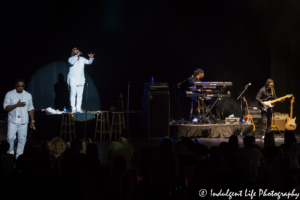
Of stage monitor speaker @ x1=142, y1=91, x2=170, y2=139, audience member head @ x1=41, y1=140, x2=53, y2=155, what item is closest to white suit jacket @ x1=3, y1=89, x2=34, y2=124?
audience member head @ x1=41, y1=140, x2=53, y2=155

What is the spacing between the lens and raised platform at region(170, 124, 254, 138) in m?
8.33

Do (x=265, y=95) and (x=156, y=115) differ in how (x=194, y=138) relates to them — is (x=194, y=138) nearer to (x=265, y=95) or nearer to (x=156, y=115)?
(x=156, y=115)

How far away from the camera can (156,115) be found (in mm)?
7949

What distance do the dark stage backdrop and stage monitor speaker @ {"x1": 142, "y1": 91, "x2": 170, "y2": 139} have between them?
235 centimetres

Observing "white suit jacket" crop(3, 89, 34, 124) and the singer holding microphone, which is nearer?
"white suit jacket" crop(3, 89, 34, 124)

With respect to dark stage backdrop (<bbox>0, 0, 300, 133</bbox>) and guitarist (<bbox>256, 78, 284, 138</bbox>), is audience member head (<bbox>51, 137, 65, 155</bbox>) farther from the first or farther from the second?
guitarist (<bbox>256, 78, 284, 138</bbox>)

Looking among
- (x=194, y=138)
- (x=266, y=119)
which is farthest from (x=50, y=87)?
(x=266, y=119)

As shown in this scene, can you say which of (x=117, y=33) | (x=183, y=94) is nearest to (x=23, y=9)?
(x=117, y=33)

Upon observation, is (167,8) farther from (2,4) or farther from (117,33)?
(2,4)

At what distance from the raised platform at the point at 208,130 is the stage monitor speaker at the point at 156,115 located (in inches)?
15.2

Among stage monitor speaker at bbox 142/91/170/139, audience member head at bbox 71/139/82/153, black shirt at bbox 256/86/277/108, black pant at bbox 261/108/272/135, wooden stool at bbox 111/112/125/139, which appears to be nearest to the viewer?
audience member head at bbox 71/139/82/153

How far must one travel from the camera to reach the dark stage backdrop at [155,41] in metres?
9.29

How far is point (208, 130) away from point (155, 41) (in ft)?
12.0

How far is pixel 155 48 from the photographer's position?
407 inches
